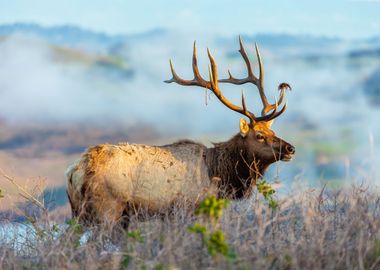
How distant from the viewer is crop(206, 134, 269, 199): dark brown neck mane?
1014cm

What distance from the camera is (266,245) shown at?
271 inches

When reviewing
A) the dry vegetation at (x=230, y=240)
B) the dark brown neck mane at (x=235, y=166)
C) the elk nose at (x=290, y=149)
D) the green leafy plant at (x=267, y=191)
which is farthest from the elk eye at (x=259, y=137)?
the green leafy plant at (x=267, y=191)

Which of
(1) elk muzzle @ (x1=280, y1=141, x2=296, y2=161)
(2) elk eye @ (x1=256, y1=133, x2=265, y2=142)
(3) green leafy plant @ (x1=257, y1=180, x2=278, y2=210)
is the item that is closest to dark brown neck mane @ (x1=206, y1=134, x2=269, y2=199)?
(2) elk eye @ (x1=256, y1=133, x2=265, y2=142)

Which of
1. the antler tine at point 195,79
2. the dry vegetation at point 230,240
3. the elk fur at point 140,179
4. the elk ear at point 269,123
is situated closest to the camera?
the dry vegetation at point 230,240

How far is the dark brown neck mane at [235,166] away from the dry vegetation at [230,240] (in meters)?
1.72

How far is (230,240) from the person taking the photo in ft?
21.7

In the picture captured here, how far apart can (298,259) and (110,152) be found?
323cm

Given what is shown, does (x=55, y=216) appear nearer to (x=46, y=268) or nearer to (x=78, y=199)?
(x=78, y=199)

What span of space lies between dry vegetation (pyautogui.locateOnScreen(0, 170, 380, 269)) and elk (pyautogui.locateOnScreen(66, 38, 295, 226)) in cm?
54

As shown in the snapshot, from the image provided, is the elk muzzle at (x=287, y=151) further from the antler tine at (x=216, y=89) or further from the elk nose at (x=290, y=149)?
the antler tine at (x=216, y=89)

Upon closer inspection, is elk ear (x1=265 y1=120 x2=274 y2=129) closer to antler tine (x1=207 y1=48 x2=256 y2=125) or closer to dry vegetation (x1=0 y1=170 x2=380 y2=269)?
antler tine (x1=207 y1=48 x2=256 y2=125)

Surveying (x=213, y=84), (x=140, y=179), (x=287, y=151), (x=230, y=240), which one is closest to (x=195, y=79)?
(x=213, y=84)

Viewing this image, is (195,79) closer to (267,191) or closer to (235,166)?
(235,166)

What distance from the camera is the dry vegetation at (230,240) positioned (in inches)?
247
